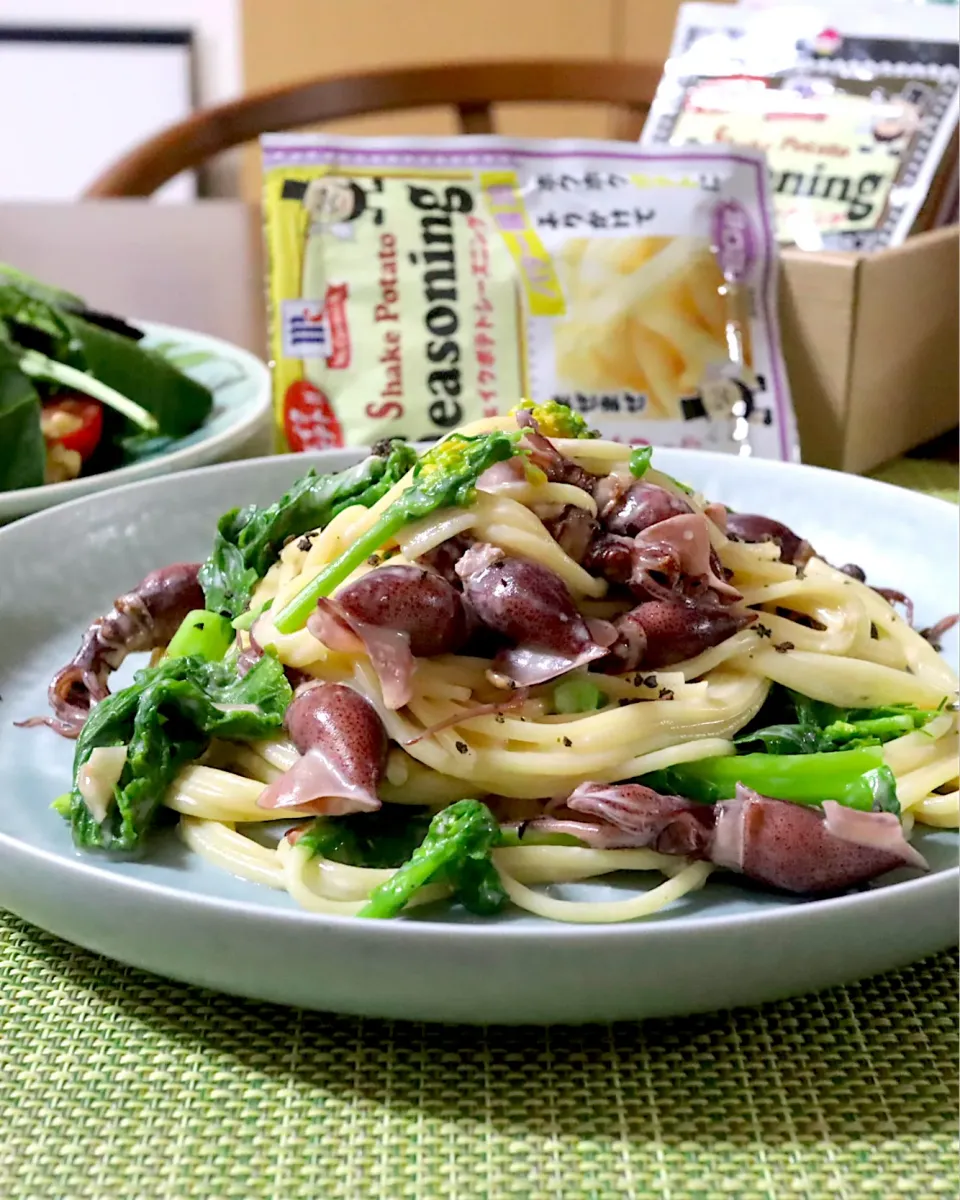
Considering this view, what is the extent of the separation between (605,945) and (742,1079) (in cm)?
26

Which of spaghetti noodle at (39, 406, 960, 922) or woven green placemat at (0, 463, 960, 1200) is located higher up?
spaghetti noodle at (39, 406, 960, 922)

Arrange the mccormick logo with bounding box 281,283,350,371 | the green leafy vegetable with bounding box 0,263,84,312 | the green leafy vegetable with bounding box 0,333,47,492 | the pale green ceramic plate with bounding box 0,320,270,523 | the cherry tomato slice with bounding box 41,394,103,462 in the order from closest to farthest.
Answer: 1. the pale green ceramic plate with bounding box 0,320,270,523
2. the green leafy vegetable with bounding box 0,333,47,492
3. the cherry tomato slice with bounding box 41,394,103,462
4. the mccormick logo with bounding box 281,283,350,371
5. the green leafy vegetable with bounding box 0,263,84,312

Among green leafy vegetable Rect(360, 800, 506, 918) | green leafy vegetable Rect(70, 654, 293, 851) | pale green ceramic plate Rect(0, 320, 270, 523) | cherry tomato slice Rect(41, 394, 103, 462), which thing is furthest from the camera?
cherry tomato slice Rect(41, 394, 103, 462)

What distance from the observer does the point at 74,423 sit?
253 cm

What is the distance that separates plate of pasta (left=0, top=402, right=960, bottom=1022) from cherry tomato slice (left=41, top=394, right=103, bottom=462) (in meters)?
0.61

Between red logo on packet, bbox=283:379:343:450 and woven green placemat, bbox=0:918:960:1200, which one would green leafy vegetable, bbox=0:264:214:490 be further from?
woven green placemat, bbox=0:918:960:1200

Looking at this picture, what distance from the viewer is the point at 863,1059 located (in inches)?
46.0

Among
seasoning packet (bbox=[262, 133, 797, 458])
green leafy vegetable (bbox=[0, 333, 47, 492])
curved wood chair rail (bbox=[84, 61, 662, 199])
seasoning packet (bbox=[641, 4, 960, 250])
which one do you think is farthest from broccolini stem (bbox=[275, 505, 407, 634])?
curved wood chair rail (bbox=[84, 61, 662, 199])

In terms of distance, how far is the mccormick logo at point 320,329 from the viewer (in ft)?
8.60

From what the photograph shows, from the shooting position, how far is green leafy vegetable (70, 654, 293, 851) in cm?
135

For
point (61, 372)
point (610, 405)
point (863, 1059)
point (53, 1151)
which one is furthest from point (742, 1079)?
point (61, 372)

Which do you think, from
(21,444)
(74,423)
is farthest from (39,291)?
(21,444)

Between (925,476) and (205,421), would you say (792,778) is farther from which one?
(205,421)

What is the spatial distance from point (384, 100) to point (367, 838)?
441cm
